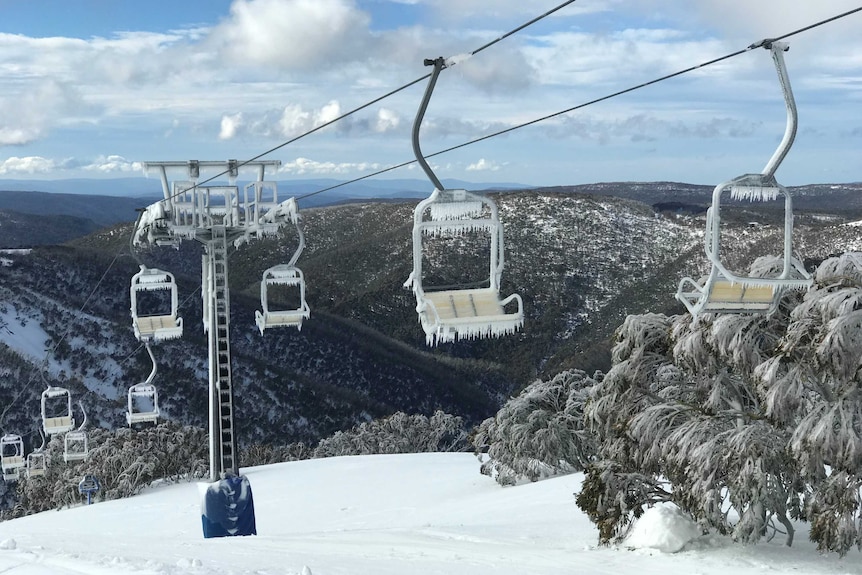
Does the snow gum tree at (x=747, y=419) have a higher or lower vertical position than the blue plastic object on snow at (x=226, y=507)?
higher

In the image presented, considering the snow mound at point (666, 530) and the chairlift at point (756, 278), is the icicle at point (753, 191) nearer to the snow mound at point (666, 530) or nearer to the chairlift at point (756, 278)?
the chairlift at point (756, 278)

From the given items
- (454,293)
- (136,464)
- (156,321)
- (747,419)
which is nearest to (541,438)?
(156,321)

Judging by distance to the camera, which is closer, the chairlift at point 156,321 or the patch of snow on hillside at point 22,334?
the chairlift at point 156,321

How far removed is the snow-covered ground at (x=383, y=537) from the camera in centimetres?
948

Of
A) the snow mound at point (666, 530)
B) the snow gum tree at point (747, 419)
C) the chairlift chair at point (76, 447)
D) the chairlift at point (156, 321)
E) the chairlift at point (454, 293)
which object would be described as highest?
the chairlift at point (454, 293)

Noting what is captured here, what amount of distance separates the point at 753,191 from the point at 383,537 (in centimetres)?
903

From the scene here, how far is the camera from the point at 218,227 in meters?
13.6

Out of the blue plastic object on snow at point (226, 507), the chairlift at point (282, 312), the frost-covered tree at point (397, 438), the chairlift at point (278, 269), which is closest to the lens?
the chairlift at point (278, 269)

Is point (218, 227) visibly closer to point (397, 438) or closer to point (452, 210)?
point (452, 210)

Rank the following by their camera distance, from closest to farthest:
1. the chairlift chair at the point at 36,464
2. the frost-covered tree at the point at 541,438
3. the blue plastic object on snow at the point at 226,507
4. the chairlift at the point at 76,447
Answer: the blue plastic object on snow at the point at 226,507 → the frost-covered tree at the point at 541,438 → the chairlift at the point at 76,447 → the chairlift chair at the point at 36,464

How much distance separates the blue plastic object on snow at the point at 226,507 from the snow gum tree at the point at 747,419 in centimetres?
471

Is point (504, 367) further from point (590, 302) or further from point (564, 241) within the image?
point (564, 241)

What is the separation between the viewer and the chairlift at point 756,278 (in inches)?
250

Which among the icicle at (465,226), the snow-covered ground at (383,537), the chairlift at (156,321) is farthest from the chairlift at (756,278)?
the chairlift at (156,321)
